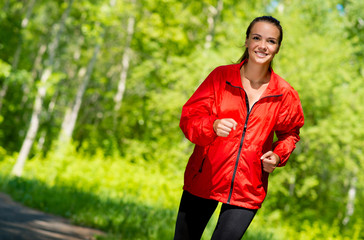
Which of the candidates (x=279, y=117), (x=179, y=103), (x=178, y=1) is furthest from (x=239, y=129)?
(x=178, y=1)

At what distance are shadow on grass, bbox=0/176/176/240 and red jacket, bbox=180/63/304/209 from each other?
13.0ft

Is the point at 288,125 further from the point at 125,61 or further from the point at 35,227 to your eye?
the point at 125,61

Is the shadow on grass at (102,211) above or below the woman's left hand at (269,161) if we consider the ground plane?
below

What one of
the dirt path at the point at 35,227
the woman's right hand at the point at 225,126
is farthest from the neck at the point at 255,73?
the dirt path at the point at 35,227

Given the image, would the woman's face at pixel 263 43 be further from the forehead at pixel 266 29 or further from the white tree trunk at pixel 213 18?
the white tree trunk at pixel 213 18

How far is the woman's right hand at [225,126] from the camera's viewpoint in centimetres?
244

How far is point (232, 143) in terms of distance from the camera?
2631 mm

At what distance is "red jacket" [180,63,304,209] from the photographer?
8.61ft

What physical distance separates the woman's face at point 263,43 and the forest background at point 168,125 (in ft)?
13.7

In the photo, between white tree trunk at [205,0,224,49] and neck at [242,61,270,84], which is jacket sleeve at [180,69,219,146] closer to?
neck at [242,61,270,84]

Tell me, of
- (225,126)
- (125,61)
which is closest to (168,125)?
(125,61)

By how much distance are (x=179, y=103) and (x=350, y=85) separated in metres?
6.18

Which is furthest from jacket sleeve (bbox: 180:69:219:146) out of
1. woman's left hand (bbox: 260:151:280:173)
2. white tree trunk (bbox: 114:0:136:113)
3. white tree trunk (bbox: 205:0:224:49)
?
white tree trunk (bbox: 114:0:136:113)

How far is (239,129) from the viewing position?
8.61ft
